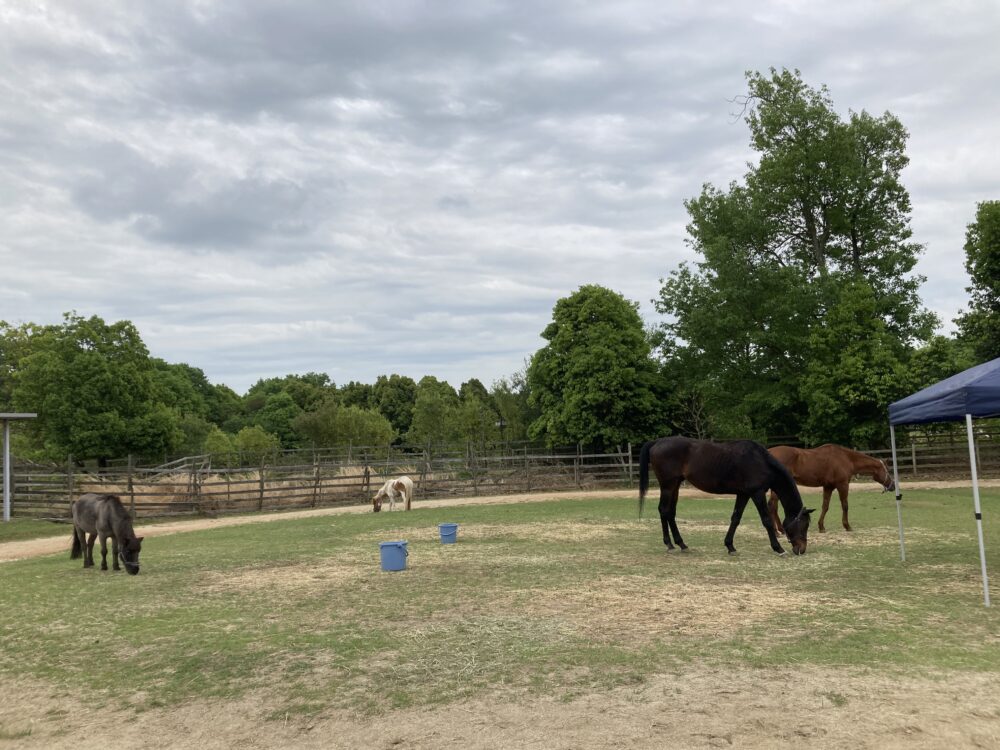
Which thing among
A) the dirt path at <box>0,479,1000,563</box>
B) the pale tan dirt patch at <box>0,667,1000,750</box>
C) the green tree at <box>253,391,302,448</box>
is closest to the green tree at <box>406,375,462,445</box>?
the dirt path at <box>0,479,1000,563</box>

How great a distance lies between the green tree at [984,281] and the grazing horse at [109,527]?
26254 mm

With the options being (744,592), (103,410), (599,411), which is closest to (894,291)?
(599,411)

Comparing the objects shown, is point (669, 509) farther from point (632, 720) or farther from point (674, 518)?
point (632, 720)

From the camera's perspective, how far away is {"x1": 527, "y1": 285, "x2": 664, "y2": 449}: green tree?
3019 cm

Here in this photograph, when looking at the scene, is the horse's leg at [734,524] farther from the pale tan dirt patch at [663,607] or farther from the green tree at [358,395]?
the green tree at [358,395]

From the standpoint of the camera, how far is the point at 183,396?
65.6 meters

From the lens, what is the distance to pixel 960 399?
22.7 feet

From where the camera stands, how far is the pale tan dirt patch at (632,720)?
379 centimetres

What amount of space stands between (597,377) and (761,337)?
6.88m

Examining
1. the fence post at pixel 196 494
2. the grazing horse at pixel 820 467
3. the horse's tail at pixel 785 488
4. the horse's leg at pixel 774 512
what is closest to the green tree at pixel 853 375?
the grazing horse at pixel 820 467

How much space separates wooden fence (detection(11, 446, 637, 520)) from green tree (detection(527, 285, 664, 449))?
6.11 feet

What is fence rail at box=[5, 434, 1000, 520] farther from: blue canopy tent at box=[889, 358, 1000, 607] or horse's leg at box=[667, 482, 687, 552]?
blue canopy tent at box=[889, 358, 1000, 607]

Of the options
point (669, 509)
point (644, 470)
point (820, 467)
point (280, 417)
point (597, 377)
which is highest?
point (280, 417)

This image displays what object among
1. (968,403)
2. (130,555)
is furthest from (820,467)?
(130,555)
